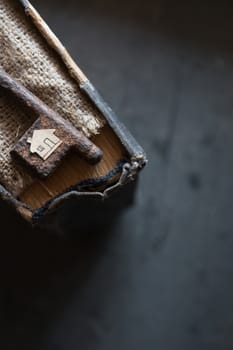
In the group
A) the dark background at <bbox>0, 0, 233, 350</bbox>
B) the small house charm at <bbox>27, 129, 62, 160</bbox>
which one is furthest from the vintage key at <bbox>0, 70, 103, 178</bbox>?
the dark background at <bbox>0, 0, 233, 350</bbox>

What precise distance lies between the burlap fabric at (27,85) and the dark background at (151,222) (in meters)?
0.44

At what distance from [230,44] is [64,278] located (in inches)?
28.1

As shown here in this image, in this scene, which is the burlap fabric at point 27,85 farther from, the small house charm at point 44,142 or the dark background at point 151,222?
the dark background at point 151,222

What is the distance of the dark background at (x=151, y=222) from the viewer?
1.26 meters

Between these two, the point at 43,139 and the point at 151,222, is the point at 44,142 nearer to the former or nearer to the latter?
the point at 43,139

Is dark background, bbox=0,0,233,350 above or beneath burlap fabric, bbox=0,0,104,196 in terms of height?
beneath

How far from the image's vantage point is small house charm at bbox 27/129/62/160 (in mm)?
768

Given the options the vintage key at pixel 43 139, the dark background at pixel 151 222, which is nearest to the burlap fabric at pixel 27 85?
the vintage key at pixel 43 139

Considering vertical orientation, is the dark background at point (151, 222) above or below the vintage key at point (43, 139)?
below

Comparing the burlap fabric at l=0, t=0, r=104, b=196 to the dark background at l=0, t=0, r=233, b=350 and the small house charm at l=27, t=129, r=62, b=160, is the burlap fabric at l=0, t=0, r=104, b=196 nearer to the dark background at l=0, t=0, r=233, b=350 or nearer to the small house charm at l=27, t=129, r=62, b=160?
the small house charm at l=27, t=129, r=62, b=160

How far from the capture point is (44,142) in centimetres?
77

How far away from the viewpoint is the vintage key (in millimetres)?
769

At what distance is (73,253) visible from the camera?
1288 millimetres

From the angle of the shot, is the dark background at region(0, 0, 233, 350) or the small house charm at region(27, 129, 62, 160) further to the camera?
the dark background at region(0, 0, 233, 350)
